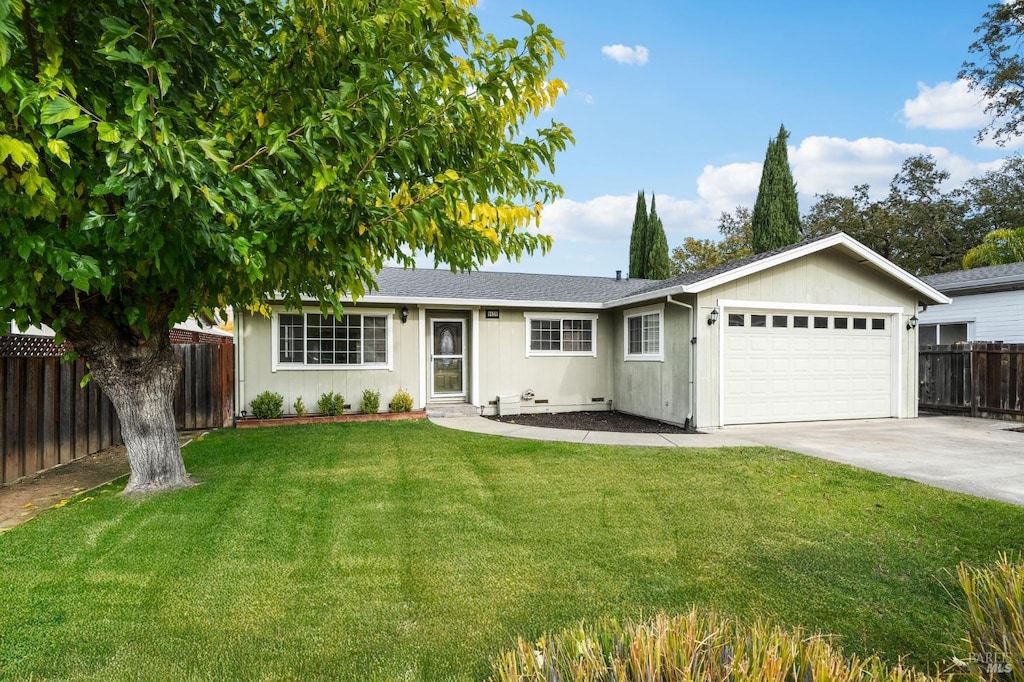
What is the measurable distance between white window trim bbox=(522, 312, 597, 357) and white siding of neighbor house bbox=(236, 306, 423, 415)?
2560 millimetres

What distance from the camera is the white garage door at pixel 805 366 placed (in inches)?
389

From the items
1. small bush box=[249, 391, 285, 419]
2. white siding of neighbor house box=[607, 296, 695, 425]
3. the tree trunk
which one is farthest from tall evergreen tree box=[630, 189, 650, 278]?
the tree trunk

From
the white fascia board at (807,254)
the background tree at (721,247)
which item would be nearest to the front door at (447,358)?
the white fascia board at (807,254)

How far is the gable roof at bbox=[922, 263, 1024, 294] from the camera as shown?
1292 cm

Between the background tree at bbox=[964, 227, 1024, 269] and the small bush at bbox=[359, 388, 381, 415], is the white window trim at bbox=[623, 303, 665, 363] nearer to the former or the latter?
the small bush at bbox=[359, 388, 381, 415]

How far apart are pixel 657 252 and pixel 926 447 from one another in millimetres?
18039

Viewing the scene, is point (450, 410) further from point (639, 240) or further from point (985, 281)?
point (639, 240)

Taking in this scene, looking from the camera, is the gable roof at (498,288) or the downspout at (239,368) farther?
the gable roof at (498,288)

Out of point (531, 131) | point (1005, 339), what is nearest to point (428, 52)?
point (531, 131)

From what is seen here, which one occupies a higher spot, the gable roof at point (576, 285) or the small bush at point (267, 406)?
the gable roof at point (576, 285)

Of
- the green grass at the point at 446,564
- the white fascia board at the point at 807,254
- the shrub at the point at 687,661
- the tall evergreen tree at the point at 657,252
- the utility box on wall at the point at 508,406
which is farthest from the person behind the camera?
the tall evergreen tree at the point at 657,252

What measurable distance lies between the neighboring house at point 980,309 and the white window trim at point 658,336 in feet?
31.1

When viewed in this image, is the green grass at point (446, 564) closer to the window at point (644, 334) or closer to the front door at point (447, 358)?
the window at point (644, 334)

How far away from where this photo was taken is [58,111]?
2551mm
